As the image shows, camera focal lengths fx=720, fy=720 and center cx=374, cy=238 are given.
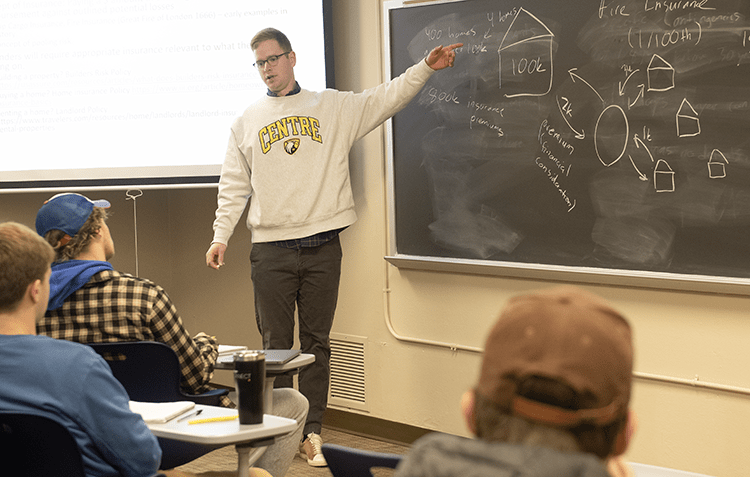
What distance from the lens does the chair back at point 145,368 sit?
6.48 feet

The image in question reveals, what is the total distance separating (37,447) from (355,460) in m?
0.63

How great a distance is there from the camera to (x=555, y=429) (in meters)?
0.80

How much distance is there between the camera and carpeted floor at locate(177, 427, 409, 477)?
3285mm

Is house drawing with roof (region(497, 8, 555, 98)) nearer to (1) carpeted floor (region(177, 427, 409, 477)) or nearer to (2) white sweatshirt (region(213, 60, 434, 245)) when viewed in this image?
(2) white sweatshirt (region(213, 60, 434, 245))

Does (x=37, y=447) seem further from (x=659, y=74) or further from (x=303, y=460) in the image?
(x=659, y=74)

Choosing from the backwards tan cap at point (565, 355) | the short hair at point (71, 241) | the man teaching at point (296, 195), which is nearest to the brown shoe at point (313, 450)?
the man teaching at point (296, 195)

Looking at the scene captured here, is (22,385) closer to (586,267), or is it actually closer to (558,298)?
(558,298)

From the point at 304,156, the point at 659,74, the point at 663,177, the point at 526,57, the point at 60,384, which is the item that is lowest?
the point at 60,384

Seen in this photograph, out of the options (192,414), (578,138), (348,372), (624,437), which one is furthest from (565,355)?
(348,372)

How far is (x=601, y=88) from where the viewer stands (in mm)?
2793

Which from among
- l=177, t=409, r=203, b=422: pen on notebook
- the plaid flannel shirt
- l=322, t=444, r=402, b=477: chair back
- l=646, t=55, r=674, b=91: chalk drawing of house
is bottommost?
l=177, t=409, r=203, b=422: pen on notebook

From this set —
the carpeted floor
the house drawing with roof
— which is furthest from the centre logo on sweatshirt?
the carpeted floor

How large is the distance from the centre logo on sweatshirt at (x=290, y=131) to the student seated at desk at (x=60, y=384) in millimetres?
1836

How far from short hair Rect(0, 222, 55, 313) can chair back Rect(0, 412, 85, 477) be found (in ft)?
0.90
